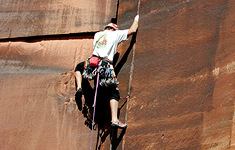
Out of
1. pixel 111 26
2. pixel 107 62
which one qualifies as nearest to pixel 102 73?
pixel 107 62

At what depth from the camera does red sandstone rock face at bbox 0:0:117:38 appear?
22.4 ft

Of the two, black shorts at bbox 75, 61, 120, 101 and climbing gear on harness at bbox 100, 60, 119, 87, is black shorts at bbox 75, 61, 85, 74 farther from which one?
climbing gear on harness at bbox 100, 60, 119, 87

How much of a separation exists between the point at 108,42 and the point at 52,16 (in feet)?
4.24

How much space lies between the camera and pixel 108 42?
20.1 ft

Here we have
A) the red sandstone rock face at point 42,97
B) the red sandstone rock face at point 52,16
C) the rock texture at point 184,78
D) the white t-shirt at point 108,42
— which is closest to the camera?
the rock texture at point 184,78

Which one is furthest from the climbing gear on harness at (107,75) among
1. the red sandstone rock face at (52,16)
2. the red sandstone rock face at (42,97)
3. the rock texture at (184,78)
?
the red sandstone rock face at (52,16)

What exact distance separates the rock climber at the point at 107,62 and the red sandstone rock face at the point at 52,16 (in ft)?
1.85

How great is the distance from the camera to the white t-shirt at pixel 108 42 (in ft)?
20.1

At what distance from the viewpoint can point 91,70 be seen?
6.12 metres

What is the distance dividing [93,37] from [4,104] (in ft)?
5.26

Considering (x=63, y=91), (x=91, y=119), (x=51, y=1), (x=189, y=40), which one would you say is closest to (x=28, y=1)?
(x=51, y=1)

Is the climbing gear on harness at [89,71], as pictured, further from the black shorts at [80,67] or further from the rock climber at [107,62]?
the black shorts at [80,67]

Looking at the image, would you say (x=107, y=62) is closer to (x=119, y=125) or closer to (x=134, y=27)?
(x=134, y=27)

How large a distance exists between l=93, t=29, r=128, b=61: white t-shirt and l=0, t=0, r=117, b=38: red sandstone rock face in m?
0.58
